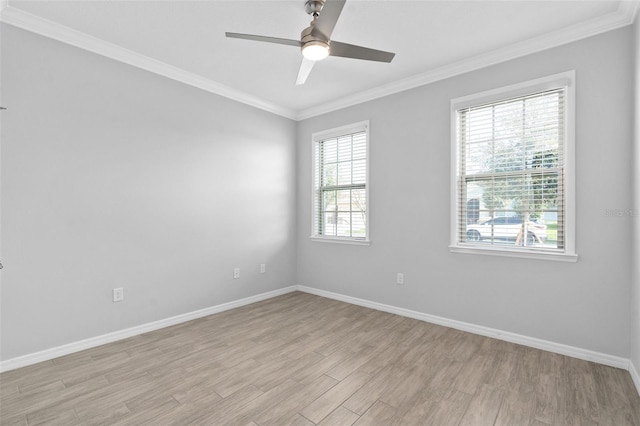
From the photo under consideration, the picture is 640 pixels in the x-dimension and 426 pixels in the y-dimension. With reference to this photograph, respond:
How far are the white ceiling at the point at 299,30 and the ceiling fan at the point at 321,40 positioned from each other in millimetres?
373

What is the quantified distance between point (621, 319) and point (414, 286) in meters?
1.67

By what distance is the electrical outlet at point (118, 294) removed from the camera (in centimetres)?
284

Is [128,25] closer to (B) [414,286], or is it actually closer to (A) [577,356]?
(B) [414,286]

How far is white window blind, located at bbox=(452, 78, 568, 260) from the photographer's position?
2.63 m

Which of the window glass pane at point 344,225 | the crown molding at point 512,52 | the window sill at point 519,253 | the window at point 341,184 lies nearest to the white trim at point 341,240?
the window at point 341,184

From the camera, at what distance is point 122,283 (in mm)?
2895

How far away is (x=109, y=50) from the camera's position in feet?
9.08

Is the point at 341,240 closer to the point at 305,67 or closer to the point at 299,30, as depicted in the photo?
the point at 305,67

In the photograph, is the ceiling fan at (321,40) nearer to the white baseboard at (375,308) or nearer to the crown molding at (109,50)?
the crown molding at (109,50)

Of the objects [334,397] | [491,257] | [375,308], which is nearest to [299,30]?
[491,257]

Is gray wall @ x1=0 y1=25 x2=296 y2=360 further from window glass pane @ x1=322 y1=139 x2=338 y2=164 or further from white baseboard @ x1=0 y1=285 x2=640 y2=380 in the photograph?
window glass pane @ x1=322 y1=139 x2=338 y2=164

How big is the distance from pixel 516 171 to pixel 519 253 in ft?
2.45

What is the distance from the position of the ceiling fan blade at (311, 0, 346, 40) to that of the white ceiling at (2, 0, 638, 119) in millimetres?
→ 487

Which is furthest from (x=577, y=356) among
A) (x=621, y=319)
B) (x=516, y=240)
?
(x=516, y=240)
